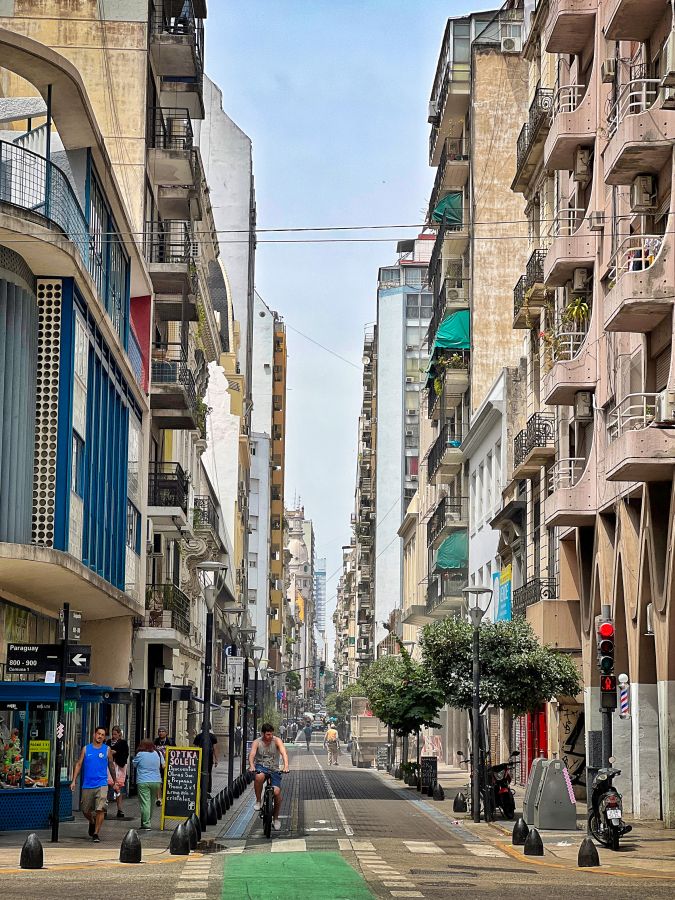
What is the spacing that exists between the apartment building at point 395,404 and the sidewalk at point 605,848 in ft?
248

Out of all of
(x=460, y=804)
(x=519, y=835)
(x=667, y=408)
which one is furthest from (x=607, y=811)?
(x=460, y=804)

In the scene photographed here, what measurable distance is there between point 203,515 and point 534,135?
64.1 ft

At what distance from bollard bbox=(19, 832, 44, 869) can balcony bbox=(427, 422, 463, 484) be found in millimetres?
40707

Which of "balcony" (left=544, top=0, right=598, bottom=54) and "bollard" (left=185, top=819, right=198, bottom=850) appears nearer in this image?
"bollard" (left=185, top=819, right=198, bottom=850)

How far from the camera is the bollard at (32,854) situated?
16.2 metres

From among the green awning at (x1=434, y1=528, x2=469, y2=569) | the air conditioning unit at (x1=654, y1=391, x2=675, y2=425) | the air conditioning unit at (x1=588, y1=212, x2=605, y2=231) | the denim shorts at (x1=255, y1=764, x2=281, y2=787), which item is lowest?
the denim shorts at (x1=255, y1=764, x2=281, y2=787)

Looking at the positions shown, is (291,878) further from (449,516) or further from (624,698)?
(449,516)

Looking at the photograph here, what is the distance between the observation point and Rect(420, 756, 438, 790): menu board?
125ft

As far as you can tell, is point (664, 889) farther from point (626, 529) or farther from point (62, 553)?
point (626, 529)

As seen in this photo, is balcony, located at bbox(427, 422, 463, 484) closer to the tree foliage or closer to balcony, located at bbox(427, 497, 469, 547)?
balcony, located at bbox(427, 497, 469, 547)

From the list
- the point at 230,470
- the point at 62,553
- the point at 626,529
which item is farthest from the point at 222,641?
the point at 62,553

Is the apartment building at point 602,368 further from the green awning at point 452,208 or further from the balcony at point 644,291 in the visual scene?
the green awning at point 452,208

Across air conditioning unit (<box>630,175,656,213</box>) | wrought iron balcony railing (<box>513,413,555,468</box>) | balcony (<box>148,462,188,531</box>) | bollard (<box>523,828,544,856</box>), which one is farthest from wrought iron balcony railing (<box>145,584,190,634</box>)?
bollard (<box>523,828,544,856</box>)

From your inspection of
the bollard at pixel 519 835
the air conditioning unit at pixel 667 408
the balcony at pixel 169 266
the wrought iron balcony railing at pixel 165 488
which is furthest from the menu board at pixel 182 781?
the balcony at pixel 169 266
